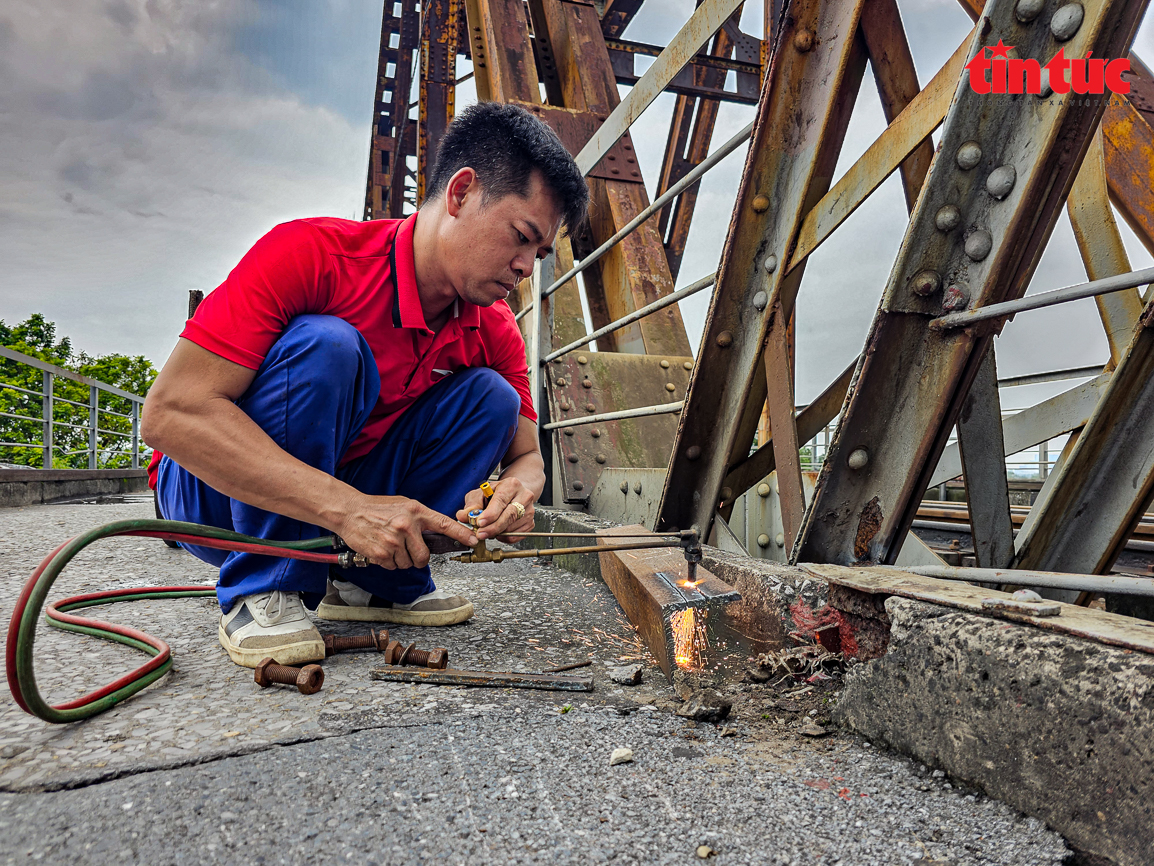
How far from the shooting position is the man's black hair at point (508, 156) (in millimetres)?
1691

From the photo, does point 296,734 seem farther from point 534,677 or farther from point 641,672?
point 641,672

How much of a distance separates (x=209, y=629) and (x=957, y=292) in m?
1.91

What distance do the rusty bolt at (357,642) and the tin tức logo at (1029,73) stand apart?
1615 mm

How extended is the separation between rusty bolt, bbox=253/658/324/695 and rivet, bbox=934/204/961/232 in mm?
1433

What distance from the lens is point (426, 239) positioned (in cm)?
175

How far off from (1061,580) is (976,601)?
160 millimetres

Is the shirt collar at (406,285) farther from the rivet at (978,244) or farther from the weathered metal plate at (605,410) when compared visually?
the weathered metal plate at (605,410)

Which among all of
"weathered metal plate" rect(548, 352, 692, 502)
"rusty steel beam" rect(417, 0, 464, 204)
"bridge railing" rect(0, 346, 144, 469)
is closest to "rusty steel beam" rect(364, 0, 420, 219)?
"rusty steel beam" rect(417, 0, 464, 204)

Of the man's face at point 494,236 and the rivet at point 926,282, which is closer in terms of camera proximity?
the rivet at point 926,282

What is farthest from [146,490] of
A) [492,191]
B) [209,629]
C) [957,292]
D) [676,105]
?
[957,292]

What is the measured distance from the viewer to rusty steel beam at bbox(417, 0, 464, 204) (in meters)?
8.44

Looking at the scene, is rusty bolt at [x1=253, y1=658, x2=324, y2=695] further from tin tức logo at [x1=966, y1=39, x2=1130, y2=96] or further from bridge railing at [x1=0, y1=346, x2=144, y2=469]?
bridge railing at [x1=0, y1=346, x2=144, y2=469]

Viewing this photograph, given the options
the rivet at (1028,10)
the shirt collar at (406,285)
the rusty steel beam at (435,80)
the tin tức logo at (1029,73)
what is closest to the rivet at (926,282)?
the tin tức logo at (1029,73)

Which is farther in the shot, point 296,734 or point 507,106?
point 507,106
